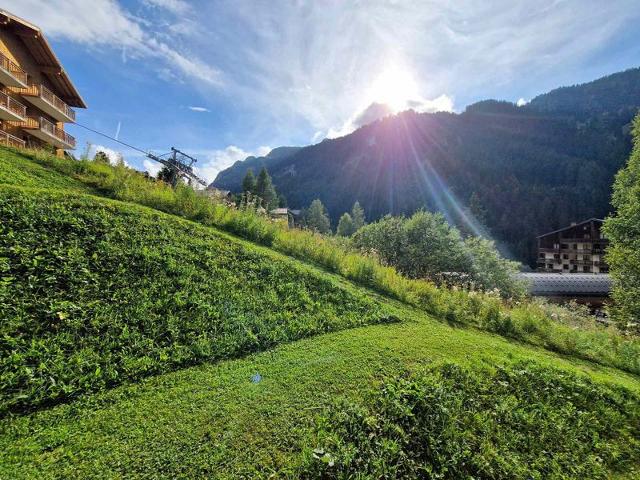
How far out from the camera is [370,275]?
24.2 feet

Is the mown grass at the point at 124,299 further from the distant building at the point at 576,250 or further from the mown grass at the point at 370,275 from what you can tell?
the distant building at the point at 576,250

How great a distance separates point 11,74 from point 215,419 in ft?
82.1

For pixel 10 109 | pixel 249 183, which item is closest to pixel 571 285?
pixel 10 109

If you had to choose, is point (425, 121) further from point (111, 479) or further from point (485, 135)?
point (111, 479)

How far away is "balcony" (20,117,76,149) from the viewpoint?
1961 centimetres

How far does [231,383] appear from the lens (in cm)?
296

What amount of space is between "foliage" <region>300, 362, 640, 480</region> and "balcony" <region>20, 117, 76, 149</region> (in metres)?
26.8

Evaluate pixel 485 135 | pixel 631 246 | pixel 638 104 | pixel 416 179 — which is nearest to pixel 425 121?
pixel 485 135

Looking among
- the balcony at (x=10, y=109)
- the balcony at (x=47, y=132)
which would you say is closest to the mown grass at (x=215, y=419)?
the balcony at (x=10, y=109)

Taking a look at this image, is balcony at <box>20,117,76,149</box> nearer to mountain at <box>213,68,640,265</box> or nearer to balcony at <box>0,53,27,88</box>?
balcony at <box>0,53,27,88</box>

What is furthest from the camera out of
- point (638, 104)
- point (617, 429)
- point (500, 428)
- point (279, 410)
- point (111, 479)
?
point (638, 104)

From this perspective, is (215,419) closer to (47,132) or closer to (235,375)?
(235,375)

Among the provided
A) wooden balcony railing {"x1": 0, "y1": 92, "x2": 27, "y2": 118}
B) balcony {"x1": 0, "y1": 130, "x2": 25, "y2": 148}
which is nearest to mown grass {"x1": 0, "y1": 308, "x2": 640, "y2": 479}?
balcony {"x1": 0, "y1": 130, "x2": 25, "y2": 148}

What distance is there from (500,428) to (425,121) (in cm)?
16034
